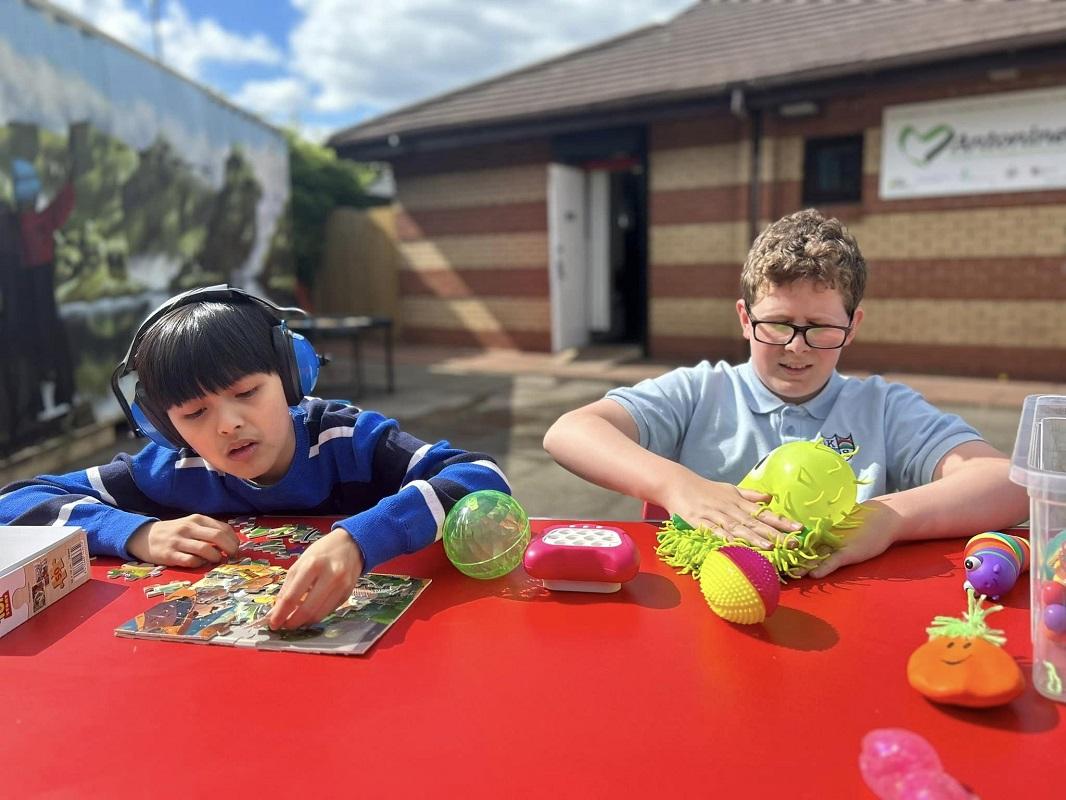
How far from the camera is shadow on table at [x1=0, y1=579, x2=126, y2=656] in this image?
113cm

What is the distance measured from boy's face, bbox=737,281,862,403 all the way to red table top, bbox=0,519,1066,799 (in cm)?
64

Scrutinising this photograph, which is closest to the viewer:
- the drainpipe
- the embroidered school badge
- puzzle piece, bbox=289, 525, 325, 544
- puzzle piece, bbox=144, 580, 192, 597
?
puzzle piece, bbox=144, 580, 192, 597

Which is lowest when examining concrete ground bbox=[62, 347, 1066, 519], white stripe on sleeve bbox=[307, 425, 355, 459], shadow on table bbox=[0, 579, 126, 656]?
concrete ground bbox=[62, 347, 1066, 519]

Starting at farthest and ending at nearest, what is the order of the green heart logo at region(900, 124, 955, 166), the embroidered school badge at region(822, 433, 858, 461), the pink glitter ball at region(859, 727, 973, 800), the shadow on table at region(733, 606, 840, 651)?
the green heart logo at region(900, 124, 955, 166) < the embroidered school badge at region(822, 433, 858, 461) < the shadow on table at region(733, 606, 840, 651) < the pink glitter ball at region(859, 727, 973, 800)

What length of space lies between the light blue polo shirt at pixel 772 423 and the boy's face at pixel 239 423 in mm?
792

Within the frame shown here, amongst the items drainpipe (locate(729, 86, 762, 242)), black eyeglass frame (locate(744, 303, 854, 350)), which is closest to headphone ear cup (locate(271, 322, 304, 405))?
black eyeglass frame (locate(744, 303, 854, 350))

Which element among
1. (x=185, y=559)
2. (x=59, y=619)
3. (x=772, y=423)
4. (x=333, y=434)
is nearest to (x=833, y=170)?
(x=772, y=423)

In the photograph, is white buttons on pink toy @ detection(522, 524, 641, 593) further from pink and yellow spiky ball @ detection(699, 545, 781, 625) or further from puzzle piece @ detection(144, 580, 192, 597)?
puzzle piece @ detection(144, 580, 192, 597)

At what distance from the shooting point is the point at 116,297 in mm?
6859

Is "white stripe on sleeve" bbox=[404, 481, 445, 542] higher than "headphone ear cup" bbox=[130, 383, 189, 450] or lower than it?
lower

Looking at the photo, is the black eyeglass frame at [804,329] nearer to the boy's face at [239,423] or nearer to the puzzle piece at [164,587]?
the boy's face at [239,423]

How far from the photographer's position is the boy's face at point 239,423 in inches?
56.4

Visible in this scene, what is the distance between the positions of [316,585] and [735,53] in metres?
10.5

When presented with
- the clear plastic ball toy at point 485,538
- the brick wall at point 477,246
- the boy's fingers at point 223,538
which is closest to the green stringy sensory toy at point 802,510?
the clear plastic ball toy at point 485,538
